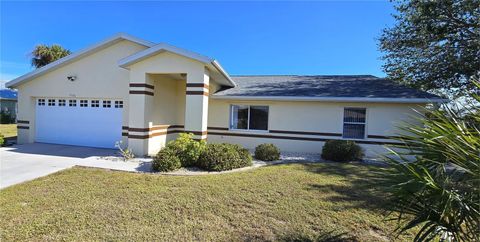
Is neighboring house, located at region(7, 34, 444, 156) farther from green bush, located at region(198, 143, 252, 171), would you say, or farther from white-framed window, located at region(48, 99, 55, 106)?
green bush, located at region(198, 143, 252, 171)

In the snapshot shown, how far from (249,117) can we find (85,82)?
26.8ft

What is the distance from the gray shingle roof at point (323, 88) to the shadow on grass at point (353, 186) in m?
3.76

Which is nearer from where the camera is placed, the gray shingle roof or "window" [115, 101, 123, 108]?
the gray shingle roof

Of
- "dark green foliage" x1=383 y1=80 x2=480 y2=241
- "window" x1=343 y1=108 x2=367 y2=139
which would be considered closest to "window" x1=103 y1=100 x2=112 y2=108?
"window" x1=343 y1=108 x2=367 y2=139

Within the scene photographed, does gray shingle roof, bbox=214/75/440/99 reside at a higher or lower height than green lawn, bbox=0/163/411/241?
higher

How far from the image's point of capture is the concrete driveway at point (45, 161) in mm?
7641

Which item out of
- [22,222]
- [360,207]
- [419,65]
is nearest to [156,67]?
[22,222]

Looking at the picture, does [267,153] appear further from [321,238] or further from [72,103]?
[72,103]

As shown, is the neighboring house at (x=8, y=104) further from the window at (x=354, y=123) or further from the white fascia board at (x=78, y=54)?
the window at (x=354, y=123)

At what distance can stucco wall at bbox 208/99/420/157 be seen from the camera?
469 inches

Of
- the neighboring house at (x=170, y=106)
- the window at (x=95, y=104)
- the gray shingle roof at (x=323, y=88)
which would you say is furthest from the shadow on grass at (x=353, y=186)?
the window at (x=95, y=104)

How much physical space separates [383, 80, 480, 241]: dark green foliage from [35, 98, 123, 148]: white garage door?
11997 millimetres

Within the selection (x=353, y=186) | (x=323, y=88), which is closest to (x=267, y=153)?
(x=353, y=186)

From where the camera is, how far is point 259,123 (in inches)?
528
